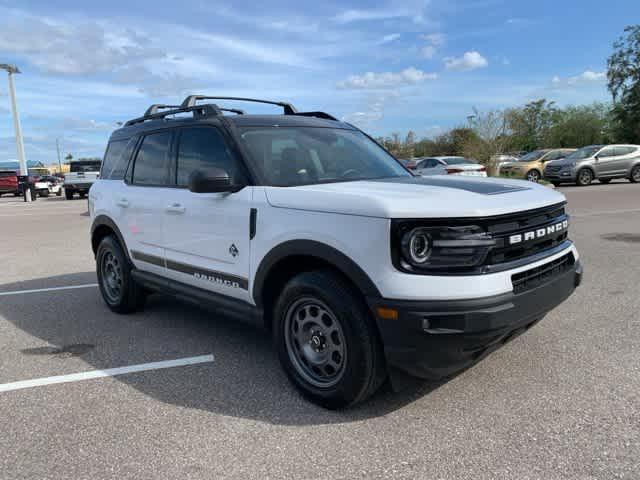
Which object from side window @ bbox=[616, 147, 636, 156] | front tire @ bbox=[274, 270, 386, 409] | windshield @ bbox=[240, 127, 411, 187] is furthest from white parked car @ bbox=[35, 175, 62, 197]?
front tire @ bbox=[274, 270, 386, 409]

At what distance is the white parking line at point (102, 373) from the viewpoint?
3.78 meters

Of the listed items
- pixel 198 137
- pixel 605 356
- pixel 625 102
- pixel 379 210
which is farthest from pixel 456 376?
pixel 625 102

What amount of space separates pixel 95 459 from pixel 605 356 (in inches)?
139

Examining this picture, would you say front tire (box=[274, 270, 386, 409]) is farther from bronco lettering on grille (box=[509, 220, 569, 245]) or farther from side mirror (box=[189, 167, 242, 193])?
bronco lettering on grille (box=[509, 220, 569, 245])

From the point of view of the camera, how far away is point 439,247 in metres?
2.77

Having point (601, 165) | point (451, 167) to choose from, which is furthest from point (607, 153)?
point (451, 167)

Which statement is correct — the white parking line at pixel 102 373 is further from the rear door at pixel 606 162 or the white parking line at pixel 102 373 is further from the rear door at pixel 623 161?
the rear door at pixel 623 161

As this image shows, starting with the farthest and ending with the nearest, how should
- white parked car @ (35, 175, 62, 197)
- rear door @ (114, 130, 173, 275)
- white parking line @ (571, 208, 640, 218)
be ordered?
1. white parked car @ (35, 175, 62, 197)
2. white parking line @ (571, 208, 640, 218)
3. rear door @ (114, 130, 173, 275)

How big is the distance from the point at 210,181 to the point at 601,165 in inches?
913

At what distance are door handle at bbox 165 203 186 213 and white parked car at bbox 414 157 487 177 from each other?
542 inches

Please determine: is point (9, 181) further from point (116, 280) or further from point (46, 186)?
point (116, 280)

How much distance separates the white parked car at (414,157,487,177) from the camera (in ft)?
62.7

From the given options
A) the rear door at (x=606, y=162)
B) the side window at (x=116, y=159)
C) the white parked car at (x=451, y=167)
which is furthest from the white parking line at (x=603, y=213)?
the rear door at (x=606, y=162)

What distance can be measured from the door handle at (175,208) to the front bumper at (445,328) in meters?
2.05
